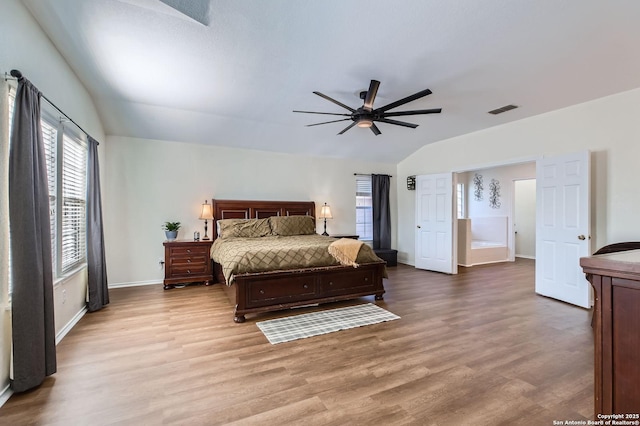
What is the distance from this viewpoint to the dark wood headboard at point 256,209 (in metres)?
5.51

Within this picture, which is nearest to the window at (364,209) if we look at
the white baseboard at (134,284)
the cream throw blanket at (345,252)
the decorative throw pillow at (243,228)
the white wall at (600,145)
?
the decorative throw pillow at (243,228)

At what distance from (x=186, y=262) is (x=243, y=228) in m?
1.09

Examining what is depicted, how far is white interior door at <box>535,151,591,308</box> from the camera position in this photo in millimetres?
3932

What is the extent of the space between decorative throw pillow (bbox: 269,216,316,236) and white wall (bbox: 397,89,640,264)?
3.45 meters

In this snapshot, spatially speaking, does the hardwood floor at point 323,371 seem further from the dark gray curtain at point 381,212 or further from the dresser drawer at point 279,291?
the dark gray curtain at point 381,212

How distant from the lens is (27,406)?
75.7 inches

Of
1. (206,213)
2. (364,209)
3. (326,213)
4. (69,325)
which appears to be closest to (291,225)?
(326,213)

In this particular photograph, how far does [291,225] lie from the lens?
547cm

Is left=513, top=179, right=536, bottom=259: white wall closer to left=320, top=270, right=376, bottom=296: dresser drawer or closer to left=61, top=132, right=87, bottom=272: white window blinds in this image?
left=320, top=270, right=376, bottom=296: dresser drawer

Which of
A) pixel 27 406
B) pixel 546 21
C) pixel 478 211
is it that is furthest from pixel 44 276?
pixel 478 211

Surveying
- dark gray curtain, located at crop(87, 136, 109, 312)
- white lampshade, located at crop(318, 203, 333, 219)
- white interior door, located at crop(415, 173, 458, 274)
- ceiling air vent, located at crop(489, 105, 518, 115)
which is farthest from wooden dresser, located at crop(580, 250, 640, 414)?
white lampshade, located at crop(318, 203, 333, 219)

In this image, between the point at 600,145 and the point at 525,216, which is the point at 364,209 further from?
the point at 525,216

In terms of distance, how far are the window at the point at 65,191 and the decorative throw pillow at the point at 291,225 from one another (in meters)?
2.74

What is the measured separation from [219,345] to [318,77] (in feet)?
10.1
